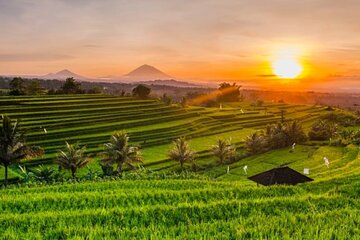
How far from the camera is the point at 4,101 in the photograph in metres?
61.6

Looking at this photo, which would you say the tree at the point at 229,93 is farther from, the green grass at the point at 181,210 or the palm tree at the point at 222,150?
the green grass at the point at 181,210

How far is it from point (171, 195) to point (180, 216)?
163 inches

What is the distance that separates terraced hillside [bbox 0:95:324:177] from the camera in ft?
169

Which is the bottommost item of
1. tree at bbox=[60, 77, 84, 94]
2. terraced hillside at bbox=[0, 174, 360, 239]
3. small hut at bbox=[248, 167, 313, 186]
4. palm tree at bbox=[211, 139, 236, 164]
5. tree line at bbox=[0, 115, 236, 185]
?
palm tree at bbox=[211, 139, 236, 164]

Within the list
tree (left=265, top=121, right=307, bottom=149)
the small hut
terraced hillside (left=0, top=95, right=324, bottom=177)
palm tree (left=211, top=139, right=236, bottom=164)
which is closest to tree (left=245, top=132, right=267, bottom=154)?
tree (left=265, top=121, right=307, bottom=149)

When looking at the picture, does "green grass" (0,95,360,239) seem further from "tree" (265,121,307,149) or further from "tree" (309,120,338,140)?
"tree" (309,120,338,140)

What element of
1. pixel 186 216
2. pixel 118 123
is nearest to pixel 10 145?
pixel 186 216

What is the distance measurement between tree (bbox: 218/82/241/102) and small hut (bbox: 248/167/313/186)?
12167 cm

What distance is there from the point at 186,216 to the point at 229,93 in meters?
134

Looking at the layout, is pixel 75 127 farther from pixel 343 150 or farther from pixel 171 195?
pixel 171 195

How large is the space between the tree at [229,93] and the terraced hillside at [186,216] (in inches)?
4947

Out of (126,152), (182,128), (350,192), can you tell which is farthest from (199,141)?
(350,192)

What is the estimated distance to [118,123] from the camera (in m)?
62.7

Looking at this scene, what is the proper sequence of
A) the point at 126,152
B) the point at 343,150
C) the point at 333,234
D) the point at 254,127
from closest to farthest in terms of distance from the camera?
the point at 333,234 → the point at 126,152 → the point at 343,150 → the point at 254,127
